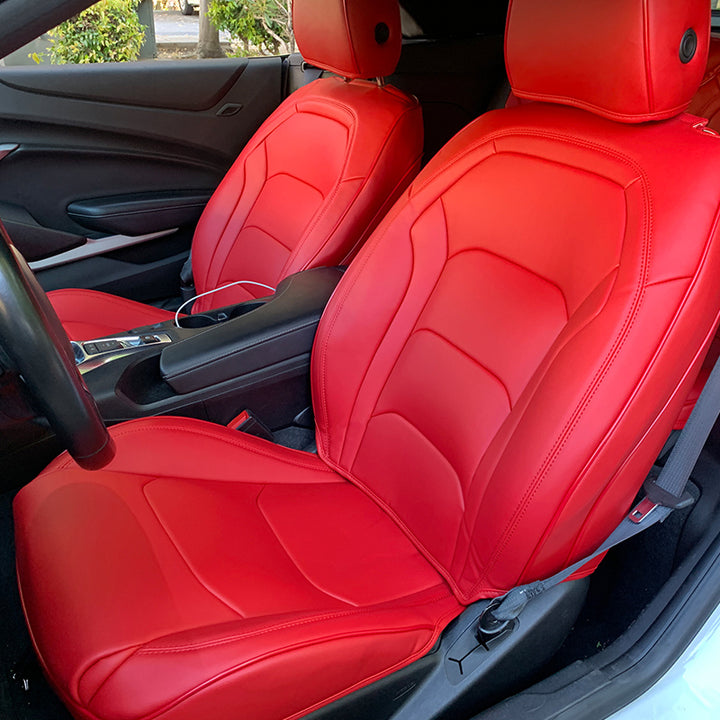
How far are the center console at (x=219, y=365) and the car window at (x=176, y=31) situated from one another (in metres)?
1.17

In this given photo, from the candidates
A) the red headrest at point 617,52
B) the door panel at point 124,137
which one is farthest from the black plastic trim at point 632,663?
the door panel at point 124,137

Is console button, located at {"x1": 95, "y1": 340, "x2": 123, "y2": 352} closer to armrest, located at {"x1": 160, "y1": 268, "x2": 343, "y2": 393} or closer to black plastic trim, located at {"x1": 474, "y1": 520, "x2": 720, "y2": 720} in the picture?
armrest, located at {"x1": 160, "y1": 268, "x2": 343, "y2": 393}

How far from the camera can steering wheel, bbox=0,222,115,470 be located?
0.72m

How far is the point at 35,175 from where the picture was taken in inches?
83.0

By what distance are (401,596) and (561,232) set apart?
1.84 ft

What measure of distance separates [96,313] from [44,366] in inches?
44.5

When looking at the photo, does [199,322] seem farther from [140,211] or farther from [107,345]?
[140,211]

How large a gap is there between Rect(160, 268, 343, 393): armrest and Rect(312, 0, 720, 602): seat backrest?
0.19 meters

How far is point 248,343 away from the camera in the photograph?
1.45 m

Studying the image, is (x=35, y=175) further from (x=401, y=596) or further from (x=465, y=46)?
(x=401, y=596)

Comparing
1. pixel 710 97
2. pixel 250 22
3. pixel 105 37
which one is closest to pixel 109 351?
pixel 710 97

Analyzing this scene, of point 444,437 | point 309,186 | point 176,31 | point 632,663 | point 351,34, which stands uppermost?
point 351,34

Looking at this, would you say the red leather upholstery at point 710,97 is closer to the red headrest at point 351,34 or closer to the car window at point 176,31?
the red headrest at point 351,34

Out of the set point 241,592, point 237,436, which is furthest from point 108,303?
point 241,592
